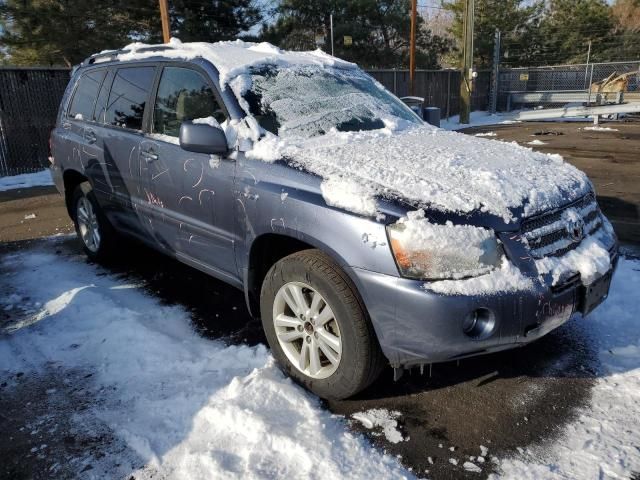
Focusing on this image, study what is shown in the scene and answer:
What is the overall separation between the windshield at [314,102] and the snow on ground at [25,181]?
26.5 feet

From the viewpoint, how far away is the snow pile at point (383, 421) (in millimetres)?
2477

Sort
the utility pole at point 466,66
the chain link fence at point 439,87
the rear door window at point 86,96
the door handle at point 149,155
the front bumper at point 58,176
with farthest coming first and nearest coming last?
the utility pole at point 466,66
the chain link fence at point 439,87
the front bumper at point 58,176
the rear door window at point 86,96
the door handle at point 149,155

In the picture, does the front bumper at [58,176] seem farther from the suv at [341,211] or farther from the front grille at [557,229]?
the front grille at [557,229]

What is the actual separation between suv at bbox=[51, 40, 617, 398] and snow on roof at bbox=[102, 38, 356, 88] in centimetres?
2

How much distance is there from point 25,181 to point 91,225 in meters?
6.48

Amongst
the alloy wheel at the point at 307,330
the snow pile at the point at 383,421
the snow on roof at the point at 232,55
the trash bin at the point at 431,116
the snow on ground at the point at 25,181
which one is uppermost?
the snow on roof at the point at 232,55

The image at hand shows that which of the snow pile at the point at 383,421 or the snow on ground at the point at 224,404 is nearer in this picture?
the snow on ground at the point at 224,404

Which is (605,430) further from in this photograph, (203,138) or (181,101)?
(181,101)

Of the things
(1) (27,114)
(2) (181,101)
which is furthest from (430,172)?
(1) (27,114)

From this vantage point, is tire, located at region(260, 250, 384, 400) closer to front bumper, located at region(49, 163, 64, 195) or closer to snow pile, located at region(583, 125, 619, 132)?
front bumper, located at region(49, 163, 64, 195)

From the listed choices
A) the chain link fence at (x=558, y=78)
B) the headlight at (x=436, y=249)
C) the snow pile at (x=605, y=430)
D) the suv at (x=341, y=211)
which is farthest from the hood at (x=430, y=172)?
the chain link fence at (x=558, y=78)

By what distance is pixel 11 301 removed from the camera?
4207mm

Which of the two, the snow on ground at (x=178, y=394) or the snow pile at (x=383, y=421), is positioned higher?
the snow on ground at (x=178, y=394)

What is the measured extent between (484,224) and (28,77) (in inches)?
442
